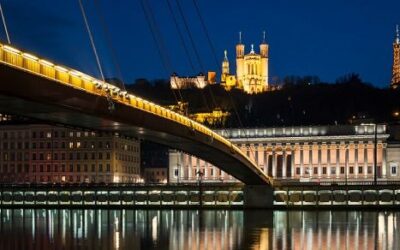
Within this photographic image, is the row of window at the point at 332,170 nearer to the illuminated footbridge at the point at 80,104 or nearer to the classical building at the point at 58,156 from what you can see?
the classical building at the point at 58,156

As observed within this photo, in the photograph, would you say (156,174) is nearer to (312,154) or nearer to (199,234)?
(312,154)

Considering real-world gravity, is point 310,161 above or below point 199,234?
above

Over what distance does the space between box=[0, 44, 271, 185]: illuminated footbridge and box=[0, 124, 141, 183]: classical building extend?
85.2m

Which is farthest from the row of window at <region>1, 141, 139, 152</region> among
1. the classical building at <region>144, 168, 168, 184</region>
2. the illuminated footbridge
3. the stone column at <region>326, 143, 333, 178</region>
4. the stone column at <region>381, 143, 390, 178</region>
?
the illuminated footbridge

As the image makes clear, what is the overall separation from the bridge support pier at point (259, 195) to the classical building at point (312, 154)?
60.9m

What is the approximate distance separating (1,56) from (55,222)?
33041mm

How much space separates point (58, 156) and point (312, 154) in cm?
4604

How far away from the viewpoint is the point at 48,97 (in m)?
40.1

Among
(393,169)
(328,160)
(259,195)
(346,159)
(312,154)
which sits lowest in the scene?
(259,195)

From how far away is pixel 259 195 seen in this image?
94188 mm

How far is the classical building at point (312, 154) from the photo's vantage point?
505 feet

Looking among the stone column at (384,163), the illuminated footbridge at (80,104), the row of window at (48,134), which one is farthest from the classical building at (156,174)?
the illuminated footbridge at (80,104)

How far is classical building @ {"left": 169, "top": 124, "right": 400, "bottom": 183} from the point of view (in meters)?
154

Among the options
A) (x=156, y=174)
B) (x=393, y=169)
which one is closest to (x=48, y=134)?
(x=156, y=174)
